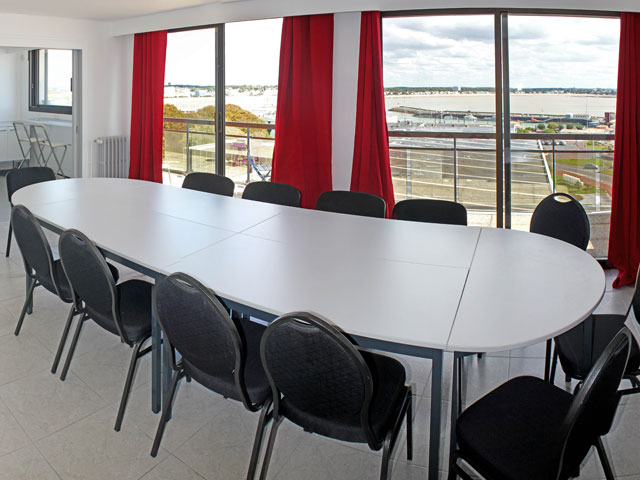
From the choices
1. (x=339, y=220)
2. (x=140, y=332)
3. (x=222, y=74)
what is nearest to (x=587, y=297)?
(x=339, y=220)

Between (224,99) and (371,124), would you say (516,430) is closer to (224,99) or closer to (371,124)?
(371,124)

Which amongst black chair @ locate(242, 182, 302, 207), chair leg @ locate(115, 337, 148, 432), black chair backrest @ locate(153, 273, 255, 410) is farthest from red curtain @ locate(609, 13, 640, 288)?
chair leg @ locate(115, 337, 148, 432)

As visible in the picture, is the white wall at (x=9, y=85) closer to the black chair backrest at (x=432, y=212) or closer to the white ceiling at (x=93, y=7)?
the white ceiling at (x=93, y=7)

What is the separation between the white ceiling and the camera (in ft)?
17.6

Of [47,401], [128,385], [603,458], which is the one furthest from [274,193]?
[603,458]

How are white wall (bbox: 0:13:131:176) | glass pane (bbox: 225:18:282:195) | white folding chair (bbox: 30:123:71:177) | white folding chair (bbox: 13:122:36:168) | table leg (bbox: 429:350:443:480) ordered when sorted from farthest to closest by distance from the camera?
1. white folding chair (bbox: 13:122:36:168)
2. white folding chair (bbox: 30:123:71:177)
3. white wall (bbox: 0:13:131:176)
4. glass pane (bbox: 225:18:282:195)
5. table leg (bbox: 429:350:443:480)

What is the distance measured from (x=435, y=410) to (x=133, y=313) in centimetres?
151

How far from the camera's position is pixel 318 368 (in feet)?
5.21

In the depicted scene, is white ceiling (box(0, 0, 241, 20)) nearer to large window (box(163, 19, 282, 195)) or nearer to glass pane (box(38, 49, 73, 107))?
large window (box(163, 19, 282, 195))

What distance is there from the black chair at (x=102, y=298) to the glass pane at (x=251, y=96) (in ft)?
11.1

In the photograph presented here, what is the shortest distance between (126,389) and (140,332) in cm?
26

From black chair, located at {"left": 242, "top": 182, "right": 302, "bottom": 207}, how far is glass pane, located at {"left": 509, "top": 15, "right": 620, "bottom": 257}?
6.66 ft

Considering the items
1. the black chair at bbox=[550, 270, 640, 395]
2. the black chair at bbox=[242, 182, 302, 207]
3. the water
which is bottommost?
the black chair at bbox=[550, 270, 640, 395]

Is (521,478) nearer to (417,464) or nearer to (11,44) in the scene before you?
(417,464)
